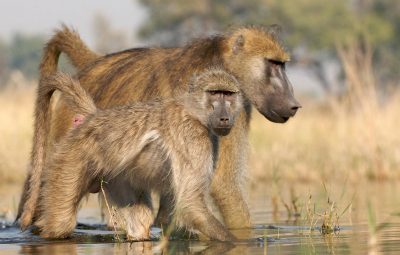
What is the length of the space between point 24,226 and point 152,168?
996 millimetres

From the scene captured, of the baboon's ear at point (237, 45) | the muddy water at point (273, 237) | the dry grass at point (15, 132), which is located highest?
the dry grass at point (15, 132)

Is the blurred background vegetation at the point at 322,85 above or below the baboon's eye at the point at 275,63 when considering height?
above

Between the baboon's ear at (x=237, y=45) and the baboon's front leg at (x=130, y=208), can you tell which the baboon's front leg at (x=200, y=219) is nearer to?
the baboon's front leg at (x=130, y=208)

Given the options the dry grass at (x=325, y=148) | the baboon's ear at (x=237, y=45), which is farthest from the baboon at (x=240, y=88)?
the dry grass at (x=325, y=148)

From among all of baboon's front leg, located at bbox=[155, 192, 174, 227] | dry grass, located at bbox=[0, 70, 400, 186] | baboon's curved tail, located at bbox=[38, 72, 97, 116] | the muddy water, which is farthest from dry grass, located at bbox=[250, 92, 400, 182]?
baboon's curved tail, located at bbox=[38, 72, 97, 116]

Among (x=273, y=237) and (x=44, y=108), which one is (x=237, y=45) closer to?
(x=44, y=108)

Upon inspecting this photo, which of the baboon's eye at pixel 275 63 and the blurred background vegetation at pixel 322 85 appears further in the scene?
the blurred background vegetation at pixel 322 85

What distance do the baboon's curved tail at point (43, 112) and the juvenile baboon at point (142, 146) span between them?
10.7 inches

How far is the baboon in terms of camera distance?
623cm

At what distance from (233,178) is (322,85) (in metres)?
37.1

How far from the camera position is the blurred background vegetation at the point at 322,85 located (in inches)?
405

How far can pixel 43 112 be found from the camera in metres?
6.42

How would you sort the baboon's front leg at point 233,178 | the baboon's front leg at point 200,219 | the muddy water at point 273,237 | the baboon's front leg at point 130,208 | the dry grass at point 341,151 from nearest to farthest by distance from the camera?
the muddy water at point 273,237 → the baboon's front leg at point 200,219 → the baboon's front leg at point 130,208 → the baboon's front leg at point 233,178 → the dry grass at point 341,151

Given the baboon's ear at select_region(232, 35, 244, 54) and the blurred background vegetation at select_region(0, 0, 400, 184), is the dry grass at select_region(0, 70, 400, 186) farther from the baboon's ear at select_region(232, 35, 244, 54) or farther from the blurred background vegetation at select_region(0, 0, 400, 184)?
the baboon's ear at select_region(232, 35, 244, 54)
